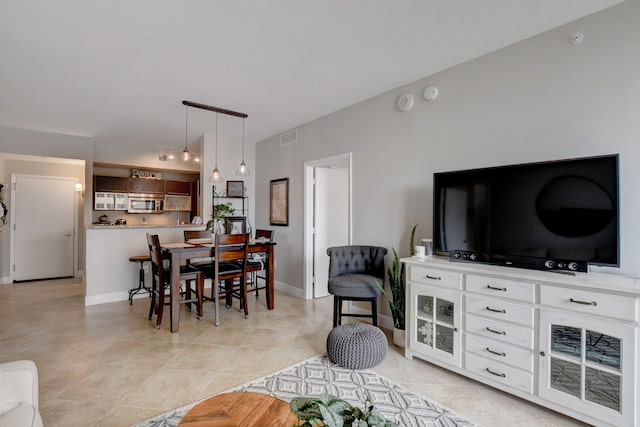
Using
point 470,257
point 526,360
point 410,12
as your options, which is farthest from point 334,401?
point 410,12

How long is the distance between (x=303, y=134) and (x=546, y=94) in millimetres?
3062

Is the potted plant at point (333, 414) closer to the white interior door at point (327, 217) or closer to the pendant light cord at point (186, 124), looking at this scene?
the white interior door at point (327, 217)

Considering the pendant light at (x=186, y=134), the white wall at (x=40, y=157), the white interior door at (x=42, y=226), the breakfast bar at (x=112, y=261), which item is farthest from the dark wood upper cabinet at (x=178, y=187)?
the breakfast bar at (x=112, y=261)

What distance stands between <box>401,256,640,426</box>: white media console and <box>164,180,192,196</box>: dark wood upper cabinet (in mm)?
6106

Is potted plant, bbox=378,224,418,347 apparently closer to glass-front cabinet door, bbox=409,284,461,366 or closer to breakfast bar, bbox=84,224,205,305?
glass-front cabinet door, bbox=409,284,461,366

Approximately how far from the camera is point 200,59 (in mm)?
2736

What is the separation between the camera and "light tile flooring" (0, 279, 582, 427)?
79.5 inches

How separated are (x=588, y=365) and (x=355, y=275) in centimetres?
195

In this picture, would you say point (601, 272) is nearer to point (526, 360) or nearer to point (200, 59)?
point (526, 360)

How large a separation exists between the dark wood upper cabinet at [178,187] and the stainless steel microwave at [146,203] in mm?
232

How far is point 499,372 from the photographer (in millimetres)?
2117

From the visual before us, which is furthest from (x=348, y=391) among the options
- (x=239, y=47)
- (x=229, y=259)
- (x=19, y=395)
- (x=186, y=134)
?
(x=186, y=134)

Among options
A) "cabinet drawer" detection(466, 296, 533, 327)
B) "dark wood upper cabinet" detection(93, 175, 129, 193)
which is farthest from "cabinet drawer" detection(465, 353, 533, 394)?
"dark wood upper cabinet" detection(93, 175, 129, 193)

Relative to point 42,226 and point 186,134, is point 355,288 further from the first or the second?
point 42,226
